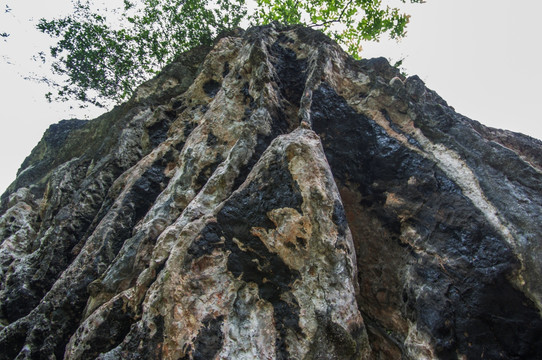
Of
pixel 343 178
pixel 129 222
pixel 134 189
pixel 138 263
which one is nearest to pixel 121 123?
pixel 134 189

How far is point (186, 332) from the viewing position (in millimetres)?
3484

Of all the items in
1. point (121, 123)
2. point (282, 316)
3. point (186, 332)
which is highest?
point (121, 123)

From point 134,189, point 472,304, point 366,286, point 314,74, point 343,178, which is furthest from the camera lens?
point 134,189

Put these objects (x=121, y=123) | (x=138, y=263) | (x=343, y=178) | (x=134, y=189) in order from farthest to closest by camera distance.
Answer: (x=121, y=123) → (x=134, y=189) → (x=343, y=178) → (x=138, y=263)

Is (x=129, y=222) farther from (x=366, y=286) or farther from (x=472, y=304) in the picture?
(x=472, y=304)

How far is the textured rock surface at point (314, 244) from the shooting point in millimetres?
3402

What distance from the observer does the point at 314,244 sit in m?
3.87

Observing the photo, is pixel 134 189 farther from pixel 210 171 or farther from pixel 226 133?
pixel 226 133

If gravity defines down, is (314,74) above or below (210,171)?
above

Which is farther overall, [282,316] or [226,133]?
[226,133]

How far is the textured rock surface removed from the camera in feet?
11.2

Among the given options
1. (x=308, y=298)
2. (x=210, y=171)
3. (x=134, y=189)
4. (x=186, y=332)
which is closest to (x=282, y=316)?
(x=308, y=298)

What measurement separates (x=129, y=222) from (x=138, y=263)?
6.24 ft

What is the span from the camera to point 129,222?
6.59 m
